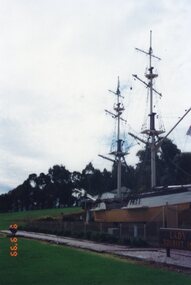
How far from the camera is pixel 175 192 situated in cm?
3406

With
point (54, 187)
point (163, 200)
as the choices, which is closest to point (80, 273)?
point (163, 200)

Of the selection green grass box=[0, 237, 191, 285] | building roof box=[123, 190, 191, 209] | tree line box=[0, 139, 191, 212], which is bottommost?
green grass box=[0, 237, 191, 285]

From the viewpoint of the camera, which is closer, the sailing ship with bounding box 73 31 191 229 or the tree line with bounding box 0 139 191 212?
the sailing ship with bounding box 73 31 191 229

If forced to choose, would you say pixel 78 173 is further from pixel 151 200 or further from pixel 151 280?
pixel 151 280

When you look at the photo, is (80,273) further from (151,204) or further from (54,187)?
(54,187)

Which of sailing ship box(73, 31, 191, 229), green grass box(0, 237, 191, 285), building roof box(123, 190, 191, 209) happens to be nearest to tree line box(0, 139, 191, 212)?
sailing ship box(73, 31, 191, 229)

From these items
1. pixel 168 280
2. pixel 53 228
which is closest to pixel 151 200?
pixel 53 228

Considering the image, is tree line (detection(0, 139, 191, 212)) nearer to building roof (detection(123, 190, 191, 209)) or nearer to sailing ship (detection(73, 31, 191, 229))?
sailing ship (detection(73, 31, 191, 229))

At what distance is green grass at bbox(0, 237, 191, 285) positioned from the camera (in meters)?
13.2

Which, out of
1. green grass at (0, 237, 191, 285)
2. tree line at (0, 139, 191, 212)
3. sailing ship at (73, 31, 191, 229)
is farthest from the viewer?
tree line at (0, 139, 191, 212)

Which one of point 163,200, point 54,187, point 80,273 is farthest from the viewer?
point 54,187

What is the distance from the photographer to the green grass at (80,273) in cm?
1319

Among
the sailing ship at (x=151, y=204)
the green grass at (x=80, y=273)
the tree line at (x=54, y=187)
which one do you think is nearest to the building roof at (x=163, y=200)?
the sailing ship at (x=151, y=204)

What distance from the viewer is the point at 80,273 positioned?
14992 mm
